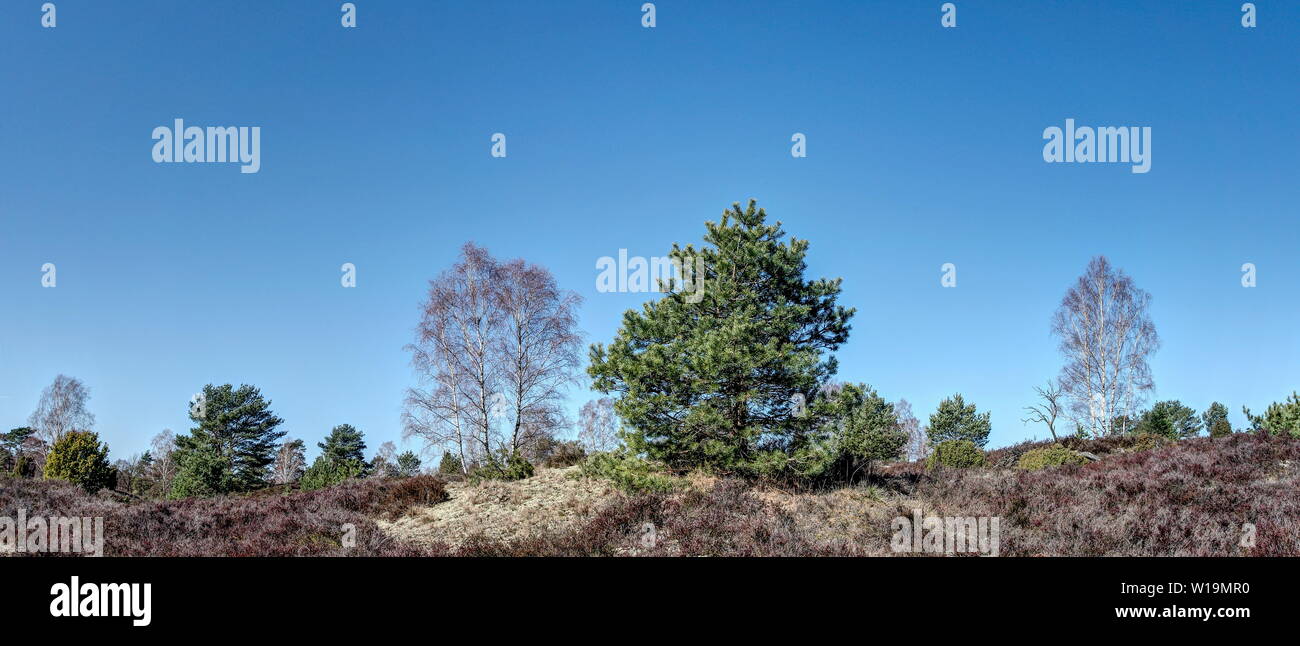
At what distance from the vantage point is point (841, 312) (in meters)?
13.3

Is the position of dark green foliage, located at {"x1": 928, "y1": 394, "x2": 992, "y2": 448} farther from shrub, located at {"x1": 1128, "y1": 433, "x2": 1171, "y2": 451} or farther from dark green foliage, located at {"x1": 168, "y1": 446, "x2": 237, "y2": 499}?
dark green foliage, located at {"x1": 168, "y1": 446, "x2": 237, "y2": 499}

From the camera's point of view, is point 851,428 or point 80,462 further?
point 80,462

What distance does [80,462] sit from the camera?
808 inches

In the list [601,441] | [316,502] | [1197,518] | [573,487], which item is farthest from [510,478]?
[601,441]

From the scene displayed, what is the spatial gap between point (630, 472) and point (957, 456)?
39.3ft

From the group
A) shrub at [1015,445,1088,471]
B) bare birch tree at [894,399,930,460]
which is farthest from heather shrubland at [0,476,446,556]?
bare birch tree at [894,399,930,460]

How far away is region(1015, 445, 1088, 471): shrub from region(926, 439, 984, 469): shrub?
114 cm

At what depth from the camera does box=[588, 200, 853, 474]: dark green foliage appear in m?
12.0

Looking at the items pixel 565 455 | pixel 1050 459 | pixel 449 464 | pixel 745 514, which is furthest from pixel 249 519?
pixel 1050 459

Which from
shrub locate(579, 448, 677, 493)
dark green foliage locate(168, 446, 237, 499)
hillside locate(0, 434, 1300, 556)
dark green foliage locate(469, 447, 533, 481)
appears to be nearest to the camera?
hillside locate(0, 434, 1300, 556)

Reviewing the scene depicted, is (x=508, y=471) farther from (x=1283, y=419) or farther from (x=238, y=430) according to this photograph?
(x=238, y=430)
